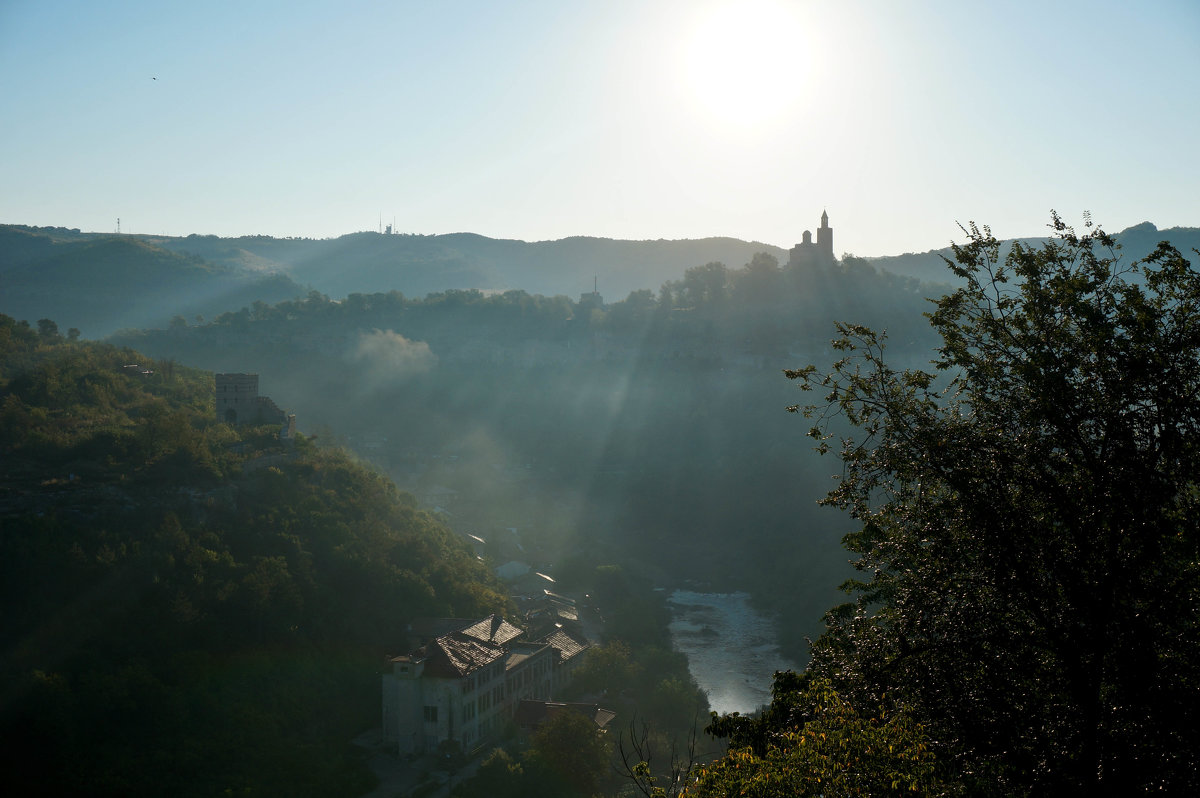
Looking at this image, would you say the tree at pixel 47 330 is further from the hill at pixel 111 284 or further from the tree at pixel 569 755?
the hill at pixel 111 284

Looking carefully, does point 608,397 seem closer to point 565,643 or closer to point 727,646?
point 727,646

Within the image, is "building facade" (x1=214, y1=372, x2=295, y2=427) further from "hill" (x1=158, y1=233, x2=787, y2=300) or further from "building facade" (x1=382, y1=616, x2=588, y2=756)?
"hill" (x1=158, y1=233, x2=787, y2=300)

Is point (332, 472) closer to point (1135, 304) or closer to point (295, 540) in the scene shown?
point (295, 540)

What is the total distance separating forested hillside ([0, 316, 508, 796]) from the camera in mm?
20812

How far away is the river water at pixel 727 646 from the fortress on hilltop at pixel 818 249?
4744cm

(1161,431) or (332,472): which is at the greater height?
(1161,431)

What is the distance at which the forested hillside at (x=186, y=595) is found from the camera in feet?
68.3

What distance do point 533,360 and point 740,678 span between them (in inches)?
2302

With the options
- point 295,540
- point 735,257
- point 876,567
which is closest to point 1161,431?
point 876,567

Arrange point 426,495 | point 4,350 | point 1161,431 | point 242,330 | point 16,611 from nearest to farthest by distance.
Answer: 1. point 1161,431
2. point 16,611
3. point 4,350
4. point 426,495
5. point 242,330

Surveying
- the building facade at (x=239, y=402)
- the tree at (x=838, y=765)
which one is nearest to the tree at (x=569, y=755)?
the tree at (x=838, y=765)

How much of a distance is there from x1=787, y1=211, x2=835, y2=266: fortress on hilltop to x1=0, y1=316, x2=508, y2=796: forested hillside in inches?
2382

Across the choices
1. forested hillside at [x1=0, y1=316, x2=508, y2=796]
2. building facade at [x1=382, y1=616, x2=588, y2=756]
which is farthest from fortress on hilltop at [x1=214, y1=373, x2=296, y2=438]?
building facade at [x1=382, y1=616, x2=588, y2=756]

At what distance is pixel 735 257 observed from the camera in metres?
167
